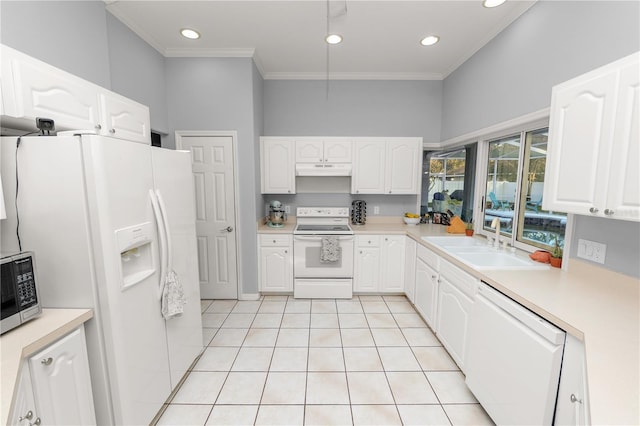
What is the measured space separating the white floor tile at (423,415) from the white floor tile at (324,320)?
42.6 inches

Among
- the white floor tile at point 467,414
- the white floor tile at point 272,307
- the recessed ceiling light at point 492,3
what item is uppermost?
the recessed ceiling light at point 492,3

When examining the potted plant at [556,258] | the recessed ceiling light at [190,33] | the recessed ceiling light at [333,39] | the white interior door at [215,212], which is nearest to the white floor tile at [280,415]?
the white interior door at [215,212]

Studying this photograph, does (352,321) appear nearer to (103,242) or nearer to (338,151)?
(338,151)

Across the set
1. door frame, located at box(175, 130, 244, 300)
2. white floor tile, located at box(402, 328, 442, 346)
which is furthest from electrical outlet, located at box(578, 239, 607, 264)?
door frame, located at box(175, 130, 244, 300)

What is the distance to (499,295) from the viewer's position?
1.55 metres

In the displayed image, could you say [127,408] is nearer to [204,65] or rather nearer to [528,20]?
[204,65]

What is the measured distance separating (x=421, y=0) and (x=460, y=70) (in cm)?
136

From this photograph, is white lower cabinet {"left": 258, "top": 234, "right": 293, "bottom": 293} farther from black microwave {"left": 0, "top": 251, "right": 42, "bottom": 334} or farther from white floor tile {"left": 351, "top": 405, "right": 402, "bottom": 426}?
black microwave {"left": 0, "top": 251, "right": 42, "bottom": 334}

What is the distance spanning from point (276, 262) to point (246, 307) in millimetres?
640

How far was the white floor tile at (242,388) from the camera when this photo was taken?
183 cm

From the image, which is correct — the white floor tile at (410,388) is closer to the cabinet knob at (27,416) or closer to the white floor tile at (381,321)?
the white floor tile at (381,321)

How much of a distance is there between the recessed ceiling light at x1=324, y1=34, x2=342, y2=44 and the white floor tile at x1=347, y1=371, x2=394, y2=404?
308 cm

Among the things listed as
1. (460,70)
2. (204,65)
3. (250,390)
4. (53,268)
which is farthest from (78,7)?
(460,70)

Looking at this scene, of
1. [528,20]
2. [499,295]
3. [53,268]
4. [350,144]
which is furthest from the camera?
[350,144]
